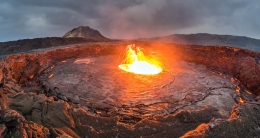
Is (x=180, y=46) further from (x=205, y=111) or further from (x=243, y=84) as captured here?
(x=205, y=111)

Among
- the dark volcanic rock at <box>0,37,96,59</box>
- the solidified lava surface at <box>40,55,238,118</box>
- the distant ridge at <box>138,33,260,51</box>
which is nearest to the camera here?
the solidified lava surface at <box>40,55,238,118</box>

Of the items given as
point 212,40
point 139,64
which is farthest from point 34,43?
point 212,40

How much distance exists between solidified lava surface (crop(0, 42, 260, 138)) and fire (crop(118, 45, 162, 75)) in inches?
20.1

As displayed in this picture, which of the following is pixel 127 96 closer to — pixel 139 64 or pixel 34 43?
pixel 139 64

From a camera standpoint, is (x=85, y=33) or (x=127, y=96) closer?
(x=127, y=96)

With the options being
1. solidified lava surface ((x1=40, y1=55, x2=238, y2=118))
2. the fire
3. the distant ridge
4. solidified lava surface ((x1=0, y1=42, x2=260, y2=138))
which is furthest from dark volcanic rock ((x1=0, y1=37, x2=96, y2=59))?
solidified lava surface ((x1=40, y1=55, x2=238, y2=118))

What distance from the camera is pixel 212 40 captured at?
40.5 metres

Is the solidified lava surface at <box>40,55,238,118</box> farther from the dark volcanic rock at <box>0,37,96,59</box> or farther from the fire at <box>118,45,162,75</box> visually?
the dark volcanic rock at <box>0,37,96,59</box>

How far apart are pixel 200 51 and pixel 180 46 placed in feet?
6.97

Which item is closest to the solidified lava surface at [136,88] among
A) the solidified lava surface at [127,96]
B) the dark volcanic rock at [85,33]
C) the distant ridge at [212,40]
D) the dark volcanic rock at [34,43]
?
the solidified lava surface at [127,96]

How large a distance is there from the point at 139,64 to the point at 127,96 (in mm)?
4388

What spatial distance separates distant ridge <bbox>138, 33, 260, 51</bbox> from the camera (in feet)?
131

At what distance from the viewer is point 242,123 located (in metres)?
5.97

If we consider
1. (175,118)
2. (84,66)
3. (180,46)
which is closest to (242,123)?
(175,118)
